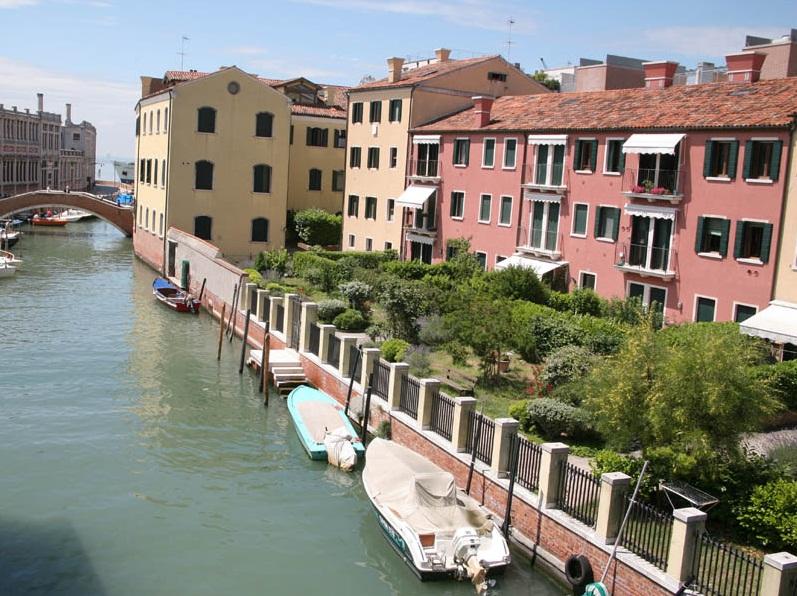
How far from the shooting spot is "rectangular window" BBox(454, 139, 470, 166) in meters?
37.0

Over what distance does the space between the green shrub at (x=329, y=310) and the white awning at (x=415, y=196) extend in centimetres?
1267

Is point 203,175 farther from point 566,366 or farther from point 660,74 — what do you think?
point 566,366

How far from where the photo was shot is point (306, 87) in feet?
179

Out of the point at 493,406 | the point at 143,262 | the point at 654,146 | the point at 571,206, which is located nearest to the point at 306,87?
the point at 143,262

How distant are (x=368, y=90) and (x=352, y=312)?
20.7 metres

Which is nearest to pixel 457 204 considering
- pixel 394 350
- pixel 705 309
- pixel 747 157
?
pixel 705 309

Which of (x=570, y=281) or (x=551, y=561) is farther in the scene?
(x=570, y=281)

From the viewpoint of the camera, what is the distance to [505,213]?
3472cm

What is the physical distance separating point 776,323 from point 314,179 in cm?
3573

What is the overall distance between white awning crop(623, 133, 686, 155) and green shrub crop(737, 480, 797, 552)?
604 inches

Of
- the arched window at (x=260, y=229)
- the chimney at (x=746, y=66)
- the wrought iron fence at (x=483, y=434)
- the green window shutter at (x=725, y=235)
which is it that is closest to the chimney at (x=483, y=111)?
the chimney at (x=746, y=66)

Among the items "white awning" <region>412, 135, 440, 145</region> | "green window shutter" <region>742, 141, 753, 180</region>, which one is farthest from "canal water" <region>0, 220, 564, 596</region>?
"white awning" <region>412, 135, 440, 145</region>

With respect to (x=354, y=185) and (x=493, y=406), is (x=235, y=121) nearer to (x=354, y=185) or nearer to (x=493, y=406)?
(x=354, y=185)

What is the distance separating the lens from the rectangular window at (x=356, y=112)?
45.0 meters
